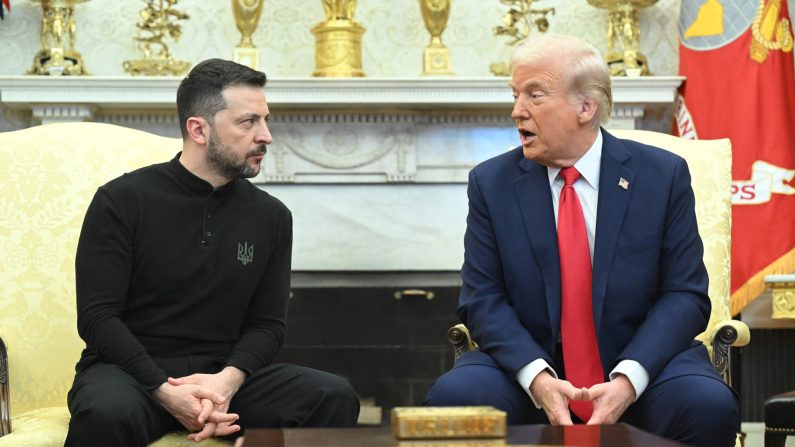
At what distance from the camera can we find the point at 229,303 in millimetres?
3027

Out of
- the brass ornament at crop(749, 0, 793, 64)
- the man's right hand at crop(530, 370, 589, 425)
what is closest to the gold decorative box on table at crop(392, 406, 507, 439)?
the man's right hand at crop(530, 370, 589, 425)

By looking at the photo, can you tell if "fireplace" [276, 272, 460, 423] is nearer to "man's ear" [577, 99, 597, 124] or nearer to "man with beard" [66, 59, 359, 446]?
"man with beard" [66, 59, 359, 446]

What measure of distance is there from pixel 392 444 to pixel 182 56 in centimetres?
345

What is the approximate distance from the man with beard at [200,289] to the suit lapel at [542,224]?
21.9 inches

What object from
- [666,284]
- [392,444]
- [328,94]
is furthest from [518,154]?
[328,94]

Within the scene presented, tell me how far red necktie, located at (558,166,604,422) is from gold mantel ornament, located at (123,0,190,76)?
2.51 m

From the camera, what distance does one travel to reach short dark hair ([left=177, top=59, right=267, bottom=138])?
311 cm

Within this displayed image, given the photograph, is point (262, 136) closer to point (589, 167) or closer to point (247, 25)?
point (589, 167)

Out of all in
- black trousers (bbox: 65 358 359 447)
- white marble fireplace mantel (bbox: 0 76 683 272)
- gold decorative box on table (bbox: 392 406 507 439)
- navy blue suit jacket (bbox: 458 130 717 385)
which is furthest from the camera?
white marble fireplace mantel (bbox: 0 76 683 272)

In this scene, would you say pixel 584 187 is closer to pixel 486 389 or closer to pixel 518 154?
pixel 518 154

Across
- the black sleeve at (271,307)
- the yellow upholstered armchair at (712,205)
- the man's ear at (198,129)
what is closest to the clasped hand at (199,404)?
the black sleeve at (271,307)

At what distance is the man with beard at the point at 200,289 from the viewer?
111 inches

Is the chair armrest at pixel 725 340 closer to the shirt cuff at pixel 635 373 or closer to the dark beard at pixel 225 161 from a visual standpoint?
the shirt cuff at pixel 635 373

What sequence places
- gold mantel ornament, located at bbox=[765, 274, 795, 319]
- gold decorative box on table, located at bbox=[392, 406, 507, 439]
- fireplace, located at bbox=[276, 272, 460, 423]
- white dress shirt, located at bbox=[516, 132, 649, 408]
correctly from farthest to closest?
fireplace, located at bbox=[276, 272, 460, 423] < gold mantel ornament, located at bbox=[765, 274, 795, 319] < white dress shirt, located at bbox=[516, 132, 649, 408] < gold decorative box on table, located at bbox=[392, 406, 507, 439]
